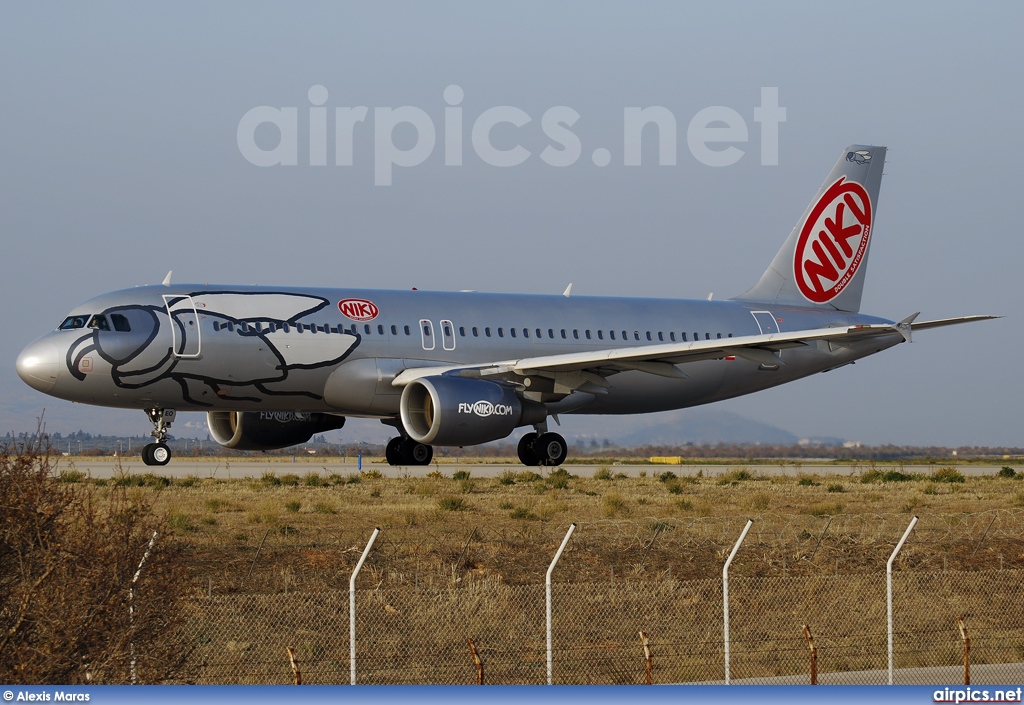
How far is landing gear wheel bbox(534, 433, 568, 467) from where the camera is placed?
34.2m

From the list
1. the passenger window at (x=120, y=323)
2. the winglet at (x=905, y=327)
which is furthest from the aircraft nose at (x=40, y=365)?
the winglet at (x=905, y=327)

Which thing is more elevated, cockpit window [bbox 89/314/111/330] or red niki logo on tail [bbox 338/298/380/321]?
red niki logo on tail [bbox 338/298/380/321]

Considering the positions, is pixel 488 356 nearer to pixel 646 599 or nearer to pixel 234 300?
pixel 234 300

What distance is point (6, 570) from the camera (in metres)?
10.9

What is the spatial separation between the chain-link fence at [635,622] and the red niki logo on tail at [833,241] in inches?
797

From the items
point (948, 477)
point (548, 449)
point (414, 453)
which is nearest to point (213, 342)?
point (414, 453)

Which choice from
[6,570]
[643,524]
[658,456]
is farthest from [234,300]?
[658,456]

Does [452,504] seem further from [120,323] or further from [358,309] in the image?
[120,323]

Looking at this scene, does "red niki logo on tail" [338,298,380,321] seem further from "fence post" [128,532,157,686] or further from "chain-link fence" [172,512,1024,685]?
"fence post" [128,532,157,686]

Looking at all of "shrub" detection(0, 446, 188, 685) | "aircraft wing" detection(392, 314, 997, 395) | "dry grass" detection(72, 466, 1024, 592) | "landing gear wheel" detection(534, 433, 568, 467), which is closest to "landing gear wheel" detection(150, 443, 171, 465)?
"dry grass" detection(72, 466, 1024, 592)

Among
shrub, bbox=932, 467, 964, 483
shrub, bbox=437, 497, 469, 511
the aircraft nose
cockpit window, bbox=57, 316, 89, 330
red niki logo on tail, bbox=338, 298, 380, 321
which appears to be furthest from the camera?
shrub, bbox=932, 467, 964, 483

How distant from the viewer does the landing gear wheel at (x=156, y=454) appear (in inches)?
1227

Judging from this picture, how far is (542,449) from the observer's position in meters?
34.1

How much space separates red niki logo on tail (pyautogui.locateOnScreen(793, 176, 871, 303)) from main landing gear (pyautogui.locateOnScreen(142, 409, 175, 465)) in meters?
19.5
